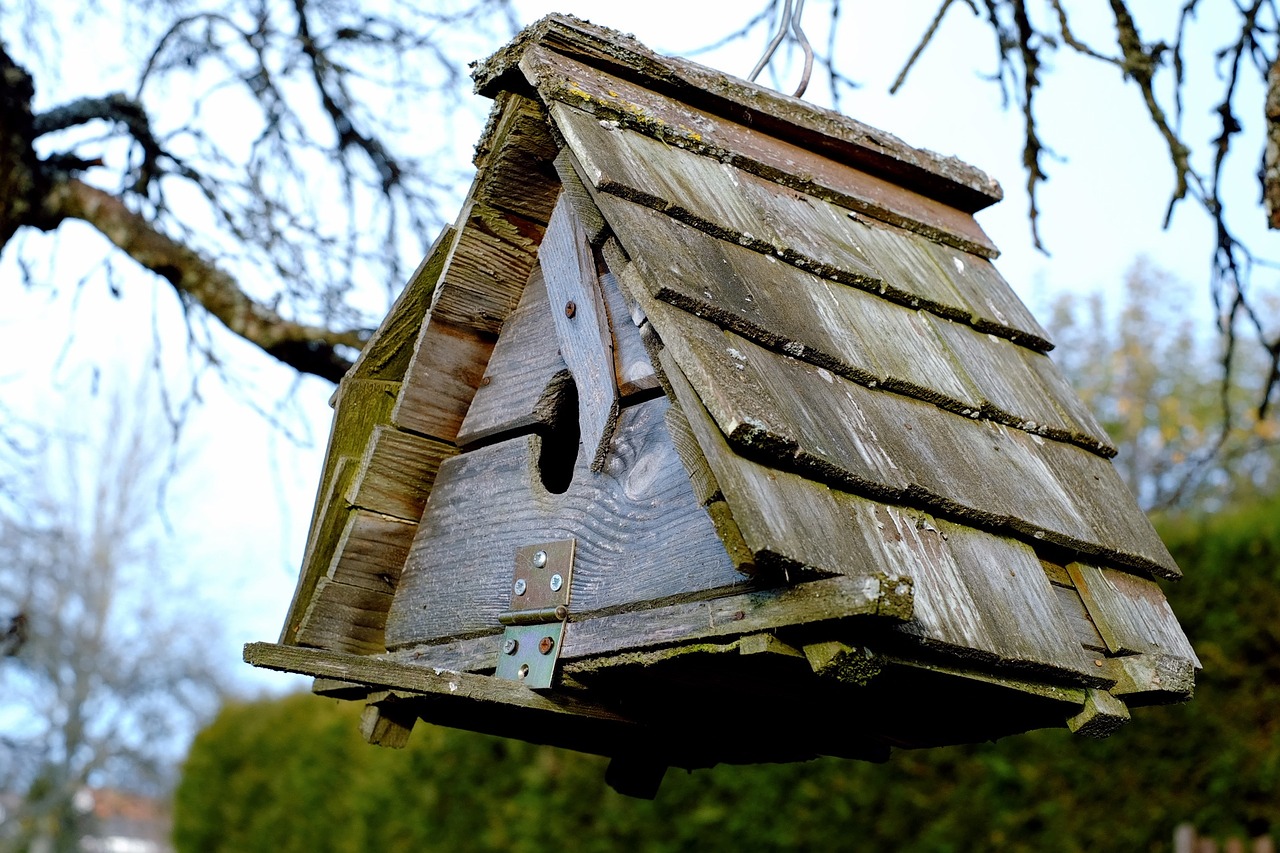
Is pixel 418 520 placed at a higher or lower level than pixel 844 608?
higher

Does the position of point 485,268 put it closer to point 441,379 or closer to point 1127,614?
point 441,379

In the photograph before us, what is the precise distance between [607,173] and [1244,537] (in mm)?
5650

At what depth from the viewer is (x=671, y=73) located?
239 centimetres

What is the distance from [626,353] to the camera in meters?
2.18

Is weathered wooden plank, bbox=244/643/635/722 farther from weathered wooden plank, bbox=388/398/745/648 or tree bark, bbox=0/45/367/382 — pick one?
tree bark, bbox=0/45/367/382

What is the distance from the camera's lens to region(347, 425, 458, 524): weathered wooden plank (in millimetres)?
2600

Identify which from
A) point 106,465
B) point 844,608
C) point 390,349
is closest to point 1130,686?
point 844,608

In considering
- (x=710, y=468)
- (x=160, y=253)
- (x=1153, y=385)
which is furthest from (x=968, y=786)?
(x=1153, y=385)

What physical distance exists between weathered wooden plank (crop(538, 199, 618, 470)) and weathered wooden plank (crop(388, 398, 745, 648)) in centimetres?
4

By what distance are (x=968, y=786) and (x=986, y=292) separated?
493cm

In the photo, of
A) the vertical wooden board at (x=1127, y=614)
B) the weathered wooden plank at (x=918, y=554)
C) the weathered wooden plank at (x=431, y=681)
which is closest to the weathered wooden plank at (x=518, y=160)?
the weathered wooden plank at (x=918, y=554)

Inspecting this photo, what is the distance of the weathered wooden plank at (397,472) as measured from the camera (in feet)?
8.53

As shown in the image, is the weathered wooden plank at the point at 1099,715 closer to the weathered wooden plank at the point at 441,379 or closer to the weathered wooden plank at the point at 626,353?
the weathered wooden plank at the point at 626,353

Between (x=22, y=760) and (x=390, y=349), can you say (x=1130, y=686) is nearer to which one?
(x=390, y=349)
